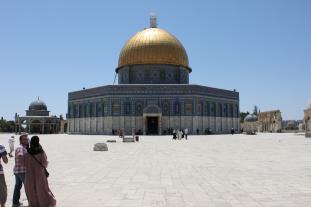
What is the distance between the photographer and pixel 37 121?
73.0 meters

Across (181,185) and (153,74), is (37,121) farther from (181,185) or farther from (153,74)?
(181,185)

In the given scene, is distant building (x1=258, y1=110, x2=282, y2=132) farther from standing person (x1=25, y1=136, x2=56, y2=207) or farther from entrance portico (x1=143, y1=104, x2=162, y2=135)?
standing person (x1=25, y1=136, x2=56, y2=207)

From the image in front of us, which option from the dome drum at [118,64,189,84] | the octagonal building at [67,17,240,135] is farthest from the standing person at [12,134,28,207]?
the dome drum at [118,64,189,84]

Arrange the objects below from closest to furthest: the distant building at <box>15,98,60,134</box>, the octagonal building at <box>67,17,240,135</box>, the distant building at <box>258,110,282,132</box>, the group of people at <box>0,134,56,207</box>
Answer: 1. the group of people at <box>0,134,56,207</box>
2. the octagonal building at <box>67,17,240,135</box>
3. the distant building at <box>15,98,60,134</box>
4. the distant building at <box>258,110,282,132</box>

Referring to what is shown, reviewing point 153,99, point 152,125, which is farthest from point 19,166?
point 152,125

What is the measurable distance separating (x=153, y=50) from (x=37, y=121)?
31.4m

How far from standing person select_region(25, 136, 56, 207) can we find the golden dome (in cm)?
4807

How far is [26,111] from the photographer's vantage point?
75562 mm

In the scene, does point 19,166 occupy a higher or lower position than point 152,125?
lower

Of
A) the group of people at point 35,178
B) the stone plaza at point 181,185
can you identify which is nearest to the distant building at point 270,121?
Result: the stone plaza at point 181,185

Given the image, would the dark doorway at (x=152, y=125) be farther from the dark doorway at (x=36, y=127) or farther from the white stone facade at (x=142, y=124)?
the dark doorway at (x=36, y=127)

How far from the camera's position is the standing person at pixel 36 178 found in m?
6.04

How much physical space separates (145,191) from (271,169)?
5.18 meters

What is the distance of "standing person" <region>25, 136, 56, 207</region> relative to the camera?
6043 mm
